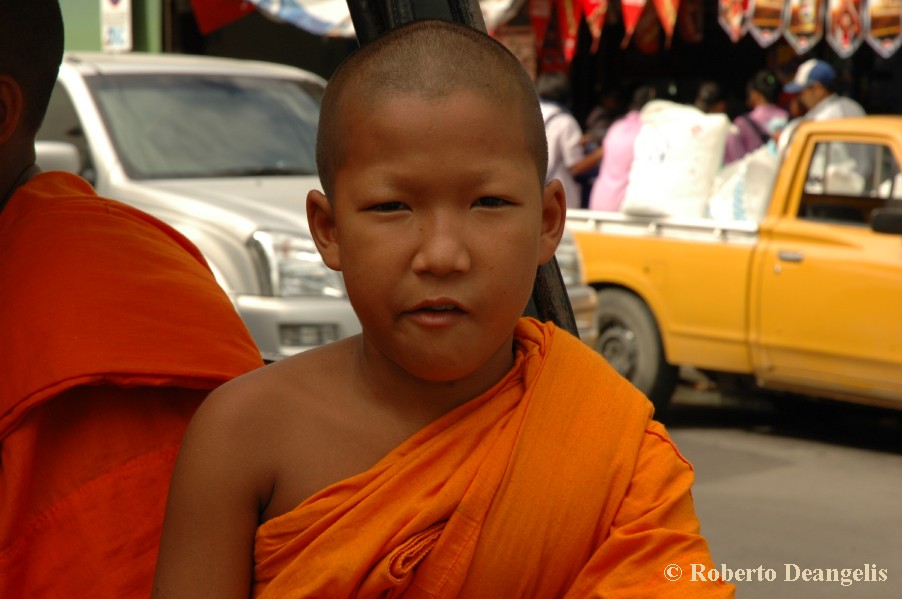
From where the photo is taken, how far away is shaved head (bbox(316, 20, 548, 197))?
61.6 inches

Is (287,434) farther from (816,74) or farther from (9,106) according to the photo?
(816,74)

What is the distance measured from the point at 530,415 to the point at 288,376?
304 millimetres

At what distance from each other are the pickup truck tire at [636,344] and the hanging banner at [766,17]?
3047 mm

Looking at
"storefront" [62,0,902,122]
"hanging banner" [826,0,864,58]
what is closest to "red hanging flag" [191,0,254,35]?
"storefront" [62,0,902,122]

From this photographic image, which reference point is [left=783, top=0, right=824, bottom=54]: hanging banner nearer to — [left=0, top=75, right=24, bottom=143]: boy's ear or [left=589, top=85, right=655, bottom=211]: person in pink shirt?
[left=589, top=85, right=655, bottom=211]: person in pink shirt

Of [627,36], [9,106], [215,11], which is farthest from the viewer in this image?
[215,11]

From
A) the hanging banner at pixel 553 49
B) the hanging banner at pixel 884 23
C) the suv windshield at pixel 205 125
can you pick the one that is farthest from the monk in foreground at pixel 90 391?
the hanging banner at pixel 553 49

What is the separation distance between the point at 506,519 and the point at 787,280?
20.7 ft

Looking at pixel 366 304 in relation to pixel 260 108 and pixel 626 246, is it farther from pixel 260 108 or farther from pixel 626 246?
pixel 626 246

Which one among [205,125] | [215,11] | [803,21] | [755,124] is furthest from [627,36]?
[205,125]

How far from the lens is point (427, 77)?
5.12 ft

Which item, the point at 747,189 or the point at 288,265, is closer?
the point at 288,265

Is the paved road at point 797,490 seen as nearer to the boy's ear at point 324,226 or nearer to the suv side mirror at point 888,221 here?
the suv side mirror at point 888,221

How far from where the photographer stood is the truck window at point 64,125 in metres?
6.70
